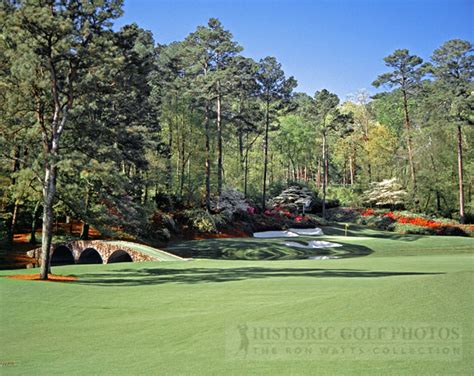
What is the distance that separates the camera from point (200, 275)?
16859 millimetres

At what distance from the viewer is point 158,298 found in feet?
37.7

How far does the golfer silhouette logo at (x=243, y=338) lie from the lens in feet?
19.6

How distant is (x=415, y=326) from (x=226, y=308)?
3.90 m

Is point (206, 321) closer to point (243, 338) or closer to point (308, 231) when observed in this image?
point (243, 338)

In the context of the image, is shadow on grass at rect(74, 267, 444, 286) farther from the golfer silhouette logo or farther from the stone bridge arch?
the golfer silhouette logo

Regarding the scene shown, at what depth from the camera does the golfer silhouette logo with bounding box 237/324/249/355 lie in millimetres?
5988

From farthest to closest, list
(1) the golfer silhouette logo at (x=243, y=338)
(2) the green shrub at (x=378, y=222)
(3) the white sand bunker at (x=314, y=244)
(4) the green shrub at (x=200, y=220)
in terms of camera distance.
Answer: (2) the green shrub at (x=378, y=222) → (4) the green shrub at (x=200, y=220) → (3) the white sand bunker at (x=314, y=244) → (1) the golfer silhouette logo at (x=243, y=338)

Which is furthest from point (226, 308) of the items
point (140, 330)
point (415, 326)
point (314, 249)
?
point (314, 249)

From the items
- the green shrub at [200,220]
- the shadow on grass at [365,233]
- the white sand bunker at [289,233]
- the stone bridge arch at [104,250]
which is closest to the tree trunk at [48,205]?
the stone bridge arch at [104,250]

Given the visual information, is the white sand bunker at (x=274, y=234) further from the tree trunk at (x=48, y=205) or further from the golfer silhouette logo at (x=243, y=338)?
the golfer silhouette logo at (x=243, y=338)

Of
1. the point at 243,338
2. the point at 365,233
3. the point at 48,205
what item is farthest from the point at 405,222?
the point at 243,338

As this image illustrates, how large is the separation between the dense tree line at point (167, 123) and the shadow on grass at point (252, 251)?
12.1ft

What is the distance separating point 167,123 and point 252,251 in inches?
841

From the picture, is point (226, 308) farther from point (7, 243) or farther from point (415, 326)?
point (7, 243)
